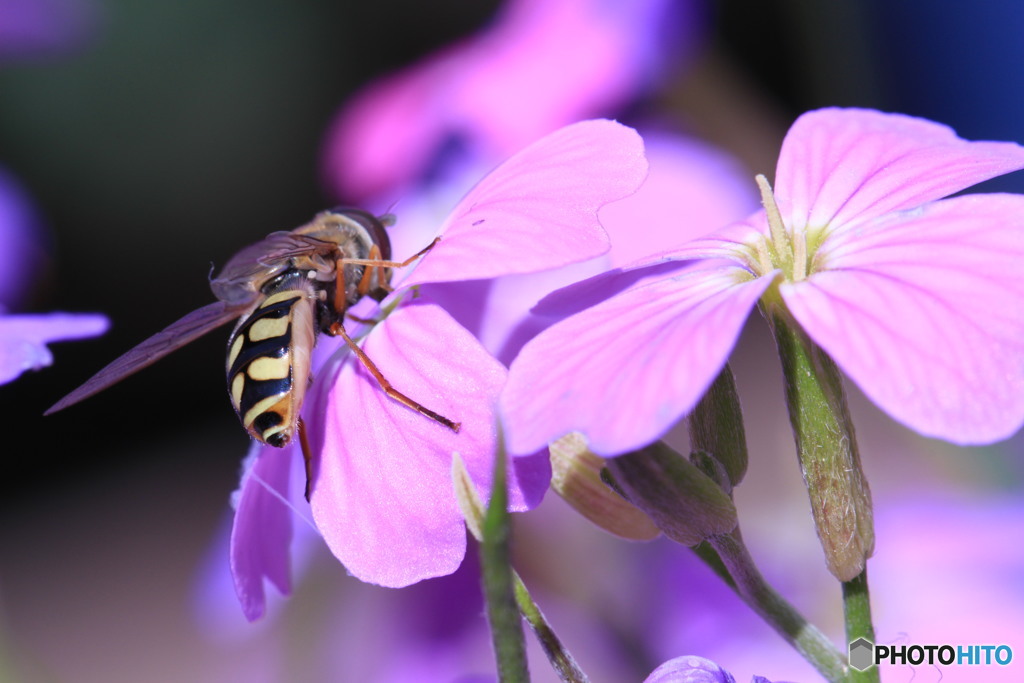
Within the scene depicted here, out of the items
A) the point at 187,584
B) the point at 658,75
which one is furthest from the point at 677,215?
the point at 187,584

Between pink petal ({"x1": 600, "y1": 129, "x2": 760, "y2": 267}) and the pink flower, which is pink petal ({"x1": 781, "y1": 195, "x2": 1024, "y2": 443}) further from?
pink petal ({"x1": 600, "y1": 129, "x2": 760, "y2": 267})

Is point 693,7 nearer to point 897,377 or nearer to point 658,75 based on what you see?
point 658,75

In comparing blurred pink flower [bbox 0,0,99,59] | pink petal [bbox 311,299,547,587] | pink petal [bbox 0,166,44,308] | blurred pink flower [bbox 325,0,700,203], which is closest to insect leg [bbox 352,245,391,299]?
pink petal [bbox 311,299,547,587]

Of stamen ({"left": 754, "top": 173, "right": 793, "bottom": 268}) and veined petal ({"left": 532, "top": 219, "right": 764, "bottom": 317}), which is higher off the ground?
stamen ({"left": 754, "top": 173, "right": 793, "bottom": 268})

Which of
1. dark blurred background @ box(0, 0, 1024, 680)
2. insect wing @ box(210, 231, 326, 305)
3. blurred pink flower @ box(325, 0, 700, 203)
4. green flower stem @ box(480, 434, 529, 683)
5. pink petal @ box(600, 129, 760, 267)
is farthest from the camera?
dark blurred background @ box(0, 0, 1024, 680)

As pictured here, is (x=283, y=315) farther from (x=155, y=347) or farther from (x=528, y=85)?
(x=528, y=85)
